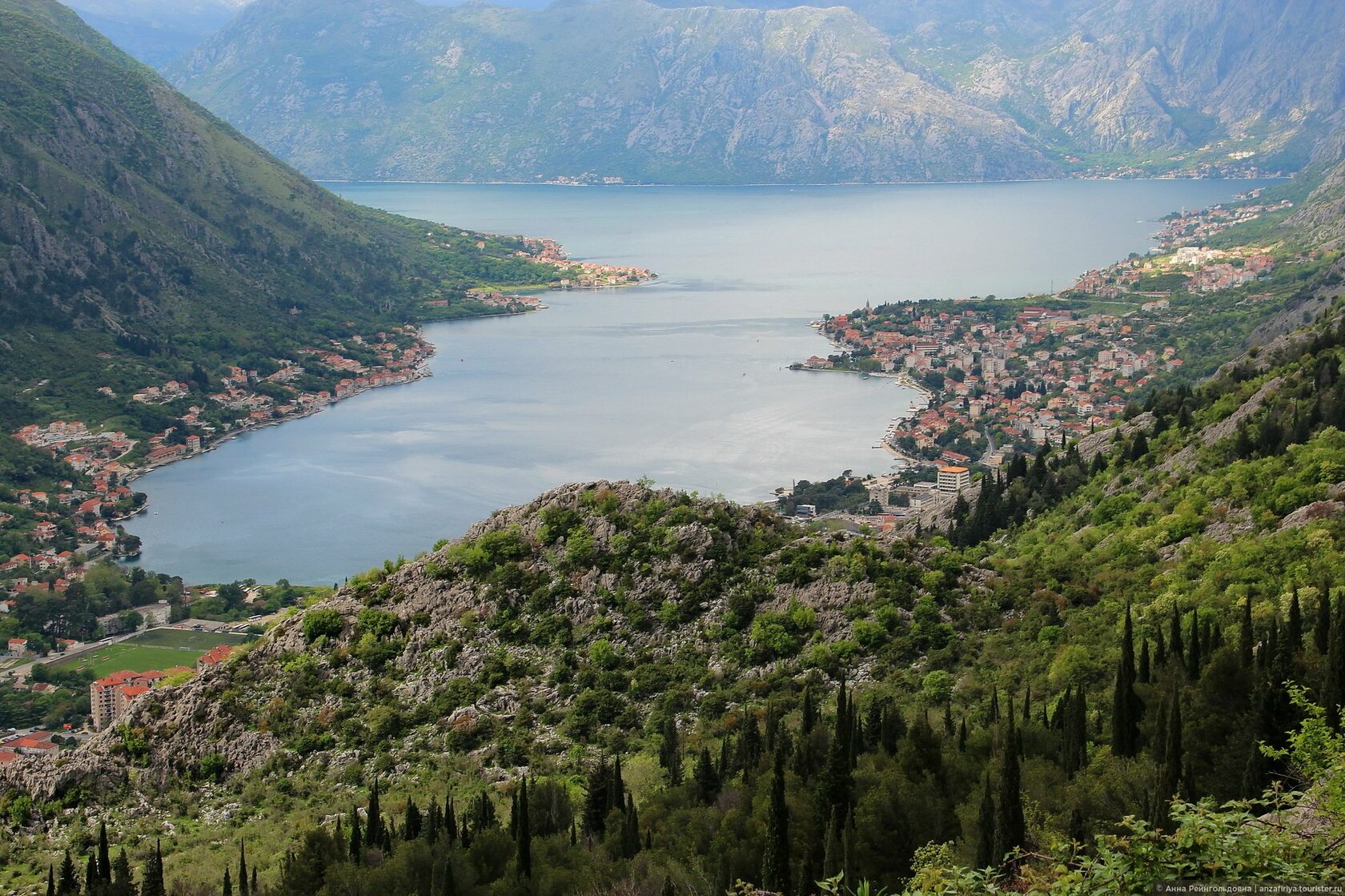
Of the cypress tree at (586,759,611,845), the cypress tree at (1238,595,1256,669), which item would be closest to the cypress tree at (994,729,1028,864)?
the cypress tree at (1238,595,1256,669)

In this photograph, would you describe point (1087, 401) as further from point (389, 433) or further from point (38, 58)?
point (38, 58)

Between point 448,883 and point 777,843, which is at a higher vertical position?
point 777,843

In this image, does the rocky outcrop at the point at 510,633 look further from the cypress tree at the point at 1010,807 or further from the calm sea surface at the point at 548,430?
the calm sea surface at the point at 548,430

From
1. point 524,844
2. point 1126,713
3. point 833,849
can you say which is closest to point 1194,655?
point 1126,713

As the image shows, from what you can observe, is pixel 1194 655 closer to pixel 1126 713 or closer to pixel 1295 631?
pixel 1295 631

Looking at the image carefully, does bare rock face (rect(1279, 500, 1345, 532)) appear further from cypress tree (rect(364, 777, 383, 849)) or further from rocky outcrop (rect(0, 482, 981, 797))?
cypress tree (rect(364, 777, 383, 849))
